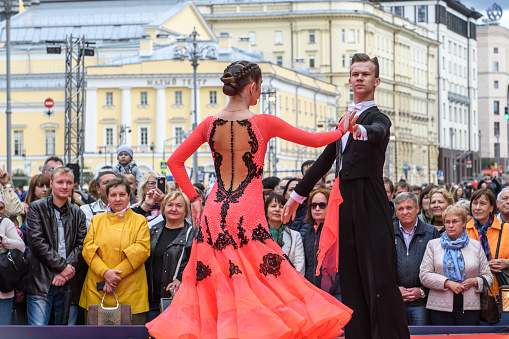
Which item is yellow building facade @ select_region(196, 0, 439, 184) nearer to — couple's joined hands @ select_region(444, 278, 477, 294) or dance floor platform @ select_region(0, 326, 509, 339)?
couple's joined hands @ select_region(444, 278, 477, 294)

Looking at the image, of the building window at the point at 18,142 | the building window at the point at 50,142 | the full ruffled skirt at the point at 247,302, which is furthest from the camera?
the building window at the point at 50,142

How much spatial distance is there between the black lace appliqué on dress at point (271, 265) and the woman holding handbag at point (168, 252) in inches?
124

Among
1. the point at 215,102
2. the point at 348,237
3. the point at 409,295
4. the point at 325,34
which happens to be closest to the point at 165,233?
the point at 409,295

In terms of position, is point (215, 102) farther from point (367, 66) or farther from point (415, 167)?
point (367, 66)

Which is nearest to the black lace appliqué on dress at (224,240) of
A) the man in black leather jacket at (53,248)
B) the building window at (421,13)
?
the man in black leather jacket at (53,248)

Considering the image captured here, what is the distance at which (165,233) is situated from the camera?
1098cm

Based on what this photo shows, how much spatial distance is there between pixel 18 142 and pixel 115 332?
8062 cm

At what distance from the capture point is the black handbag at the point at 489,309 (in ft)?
34.7

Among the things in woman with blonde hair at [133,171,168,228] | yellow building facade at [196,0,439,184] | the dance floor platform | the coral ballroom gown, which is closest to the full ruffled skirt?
the coral ballroom gown

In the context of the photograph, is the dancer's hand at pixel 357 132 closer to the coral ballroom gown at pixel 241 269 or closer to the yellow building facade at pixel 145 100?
the coral ballroom gown at pixel 241 269

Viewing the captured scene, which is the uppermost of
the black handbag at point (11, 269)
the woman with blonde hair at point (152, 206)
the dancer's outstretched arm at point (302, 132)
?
the dancer's outstretched arm at point (302, 132)

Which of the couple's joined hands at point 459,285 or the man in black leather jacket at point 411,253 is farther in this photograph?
the man in black leather jacket at point 411,253

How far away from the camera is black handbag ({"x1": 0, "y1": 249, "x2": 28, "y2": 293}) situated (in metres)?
10.5

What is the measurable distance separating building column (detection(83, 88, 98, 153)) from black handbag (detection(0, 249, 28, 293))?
247 feet
